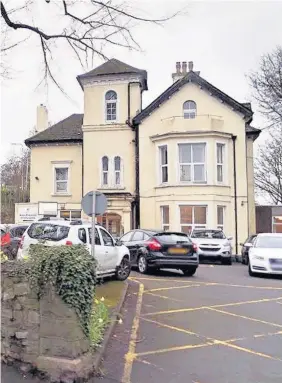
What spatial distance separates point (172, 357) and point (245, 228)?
1939cm

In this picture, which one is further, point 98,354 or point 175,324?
point 175,324

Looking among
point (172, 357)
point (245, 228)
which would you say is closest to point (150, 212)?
point (245, 228)

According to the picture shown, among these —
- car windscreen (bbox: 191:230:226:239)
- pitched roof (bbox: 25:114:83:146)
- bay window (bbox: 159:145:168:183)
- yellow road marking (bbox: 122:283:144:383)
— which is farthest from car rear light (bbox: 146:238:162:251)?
pitched roof (bbox: 25:114:83:146)

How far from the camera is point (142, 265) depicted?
1466 cm

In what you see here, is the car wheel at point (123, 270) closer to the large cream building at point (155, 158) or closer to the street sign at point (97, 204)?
the street sign at point (97, 204)

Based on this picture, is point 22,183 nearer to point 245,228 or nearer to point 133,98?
point 133,98

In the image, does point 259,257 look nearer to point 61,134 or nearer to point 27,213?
point 27,213

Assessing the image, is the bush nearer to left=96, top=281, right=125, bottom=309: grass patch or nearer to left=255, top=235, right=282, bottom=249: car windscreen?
left=96, top=281, right=125, bottom=309: grass patch

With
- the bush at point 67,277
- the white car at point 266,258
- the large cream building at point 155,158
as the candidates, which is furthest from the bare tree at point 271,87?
the bush at point 67,277

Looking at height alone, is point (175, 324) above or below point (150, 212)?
below

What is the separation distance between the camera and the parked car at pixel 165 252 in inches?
554

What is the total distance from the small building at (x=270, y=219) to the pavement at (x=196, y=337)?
16101 mm

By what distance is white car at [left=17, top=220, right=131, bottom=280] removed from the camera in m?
10.8

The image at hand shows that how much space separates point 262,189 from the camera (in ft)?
142
